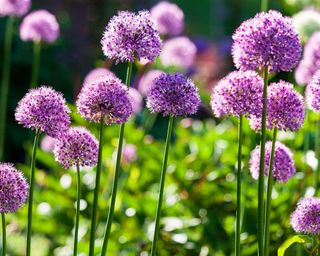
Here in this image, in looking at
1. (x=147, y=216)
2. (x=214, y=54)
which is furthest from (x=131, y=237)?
(x=214, y=54)

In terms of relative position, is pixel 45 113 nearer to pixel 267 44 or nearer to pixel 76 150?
pixel 76 150

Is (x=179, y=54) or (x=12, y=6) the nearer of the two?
(x=12, y=6)

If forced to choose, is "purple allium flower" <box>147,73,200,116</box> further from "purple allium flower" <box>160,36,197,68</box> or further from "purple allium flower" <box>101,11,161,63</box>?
"purple allium flower" <box>160,36,197,68</box>

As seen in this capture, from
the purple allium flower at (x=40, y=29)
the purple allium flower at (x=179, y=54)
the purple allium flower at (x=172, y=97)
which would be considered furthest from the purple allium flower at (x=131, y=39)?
the purple allium flower at (x=179, y=54)

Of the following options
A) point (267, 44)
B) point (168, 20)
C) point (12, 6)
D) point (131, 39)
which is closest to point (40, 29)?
point (12, 6)

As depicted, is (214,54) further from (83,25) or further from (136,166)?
(136,166)

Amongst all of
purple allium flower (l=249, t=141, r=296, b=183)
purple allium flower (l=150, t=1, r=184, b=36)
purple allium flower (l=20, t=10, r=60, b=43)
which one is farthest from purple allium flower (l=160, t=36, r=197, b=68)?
purple allium flower (l=249, t=141, r=296, b=183)
